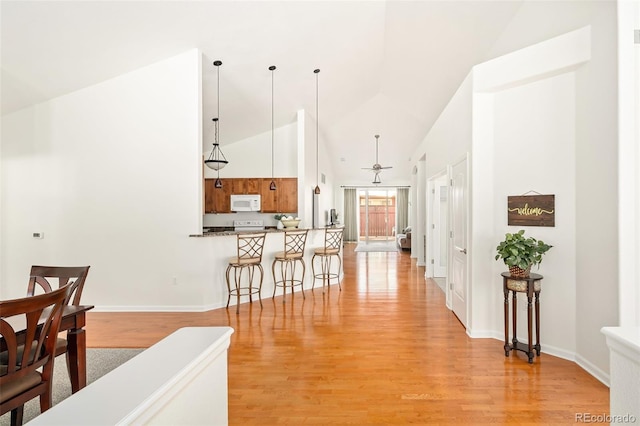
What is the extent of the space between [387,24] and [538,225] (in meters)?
3.40

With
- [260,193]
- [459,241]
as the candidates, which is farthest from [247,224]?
[459,241]

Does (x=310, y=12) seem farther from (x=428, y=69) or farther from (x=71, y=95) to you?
(x=71, y=95)

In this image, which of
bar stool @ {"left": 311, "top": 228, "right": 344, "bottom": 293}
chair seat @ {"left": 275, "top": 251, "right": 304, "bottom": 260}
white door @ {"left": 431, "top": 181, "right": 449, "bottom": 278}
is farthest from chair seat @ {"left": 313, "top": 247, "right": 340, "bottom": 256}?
white door @ {"left": 431, "top": 181, "right": 449, "bottom": 278}

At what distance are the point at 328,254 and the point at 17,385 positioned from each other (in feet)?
14.9

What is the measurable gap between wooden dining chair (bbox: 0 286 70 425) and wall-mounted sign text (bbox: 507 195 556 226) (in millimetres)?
3813

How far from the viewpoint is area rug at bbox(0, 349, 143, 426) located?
2277mm

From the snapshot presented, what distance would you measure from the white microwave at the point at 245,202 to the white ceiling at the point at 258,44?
1.93 metres

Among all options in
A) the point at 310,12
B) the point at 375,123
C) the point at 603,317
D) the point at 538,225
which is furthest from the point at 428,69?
the point at 375,123

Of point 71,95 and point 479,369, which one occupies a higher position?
point 71,95

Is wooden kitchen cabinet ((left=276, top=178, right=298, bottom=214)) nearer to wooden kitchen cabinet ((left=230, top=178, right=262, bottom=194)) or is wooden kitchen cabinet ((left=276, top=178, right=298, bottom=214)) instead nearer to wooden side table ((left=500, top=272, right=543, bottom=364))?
wooden kitchen cabinet ((left=230, top=178, right=262, bottom=194))

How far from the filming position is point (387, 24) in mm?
4680

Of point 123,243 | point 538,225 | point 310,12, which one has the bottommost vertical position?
point 123,243

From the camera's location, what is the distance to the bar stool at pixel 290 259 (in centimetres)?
529

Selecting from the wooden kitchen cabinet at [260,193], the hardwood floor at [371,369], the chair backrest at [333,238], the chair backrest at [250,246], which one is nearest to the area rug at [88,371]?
the hardwood floor at [371,369]
